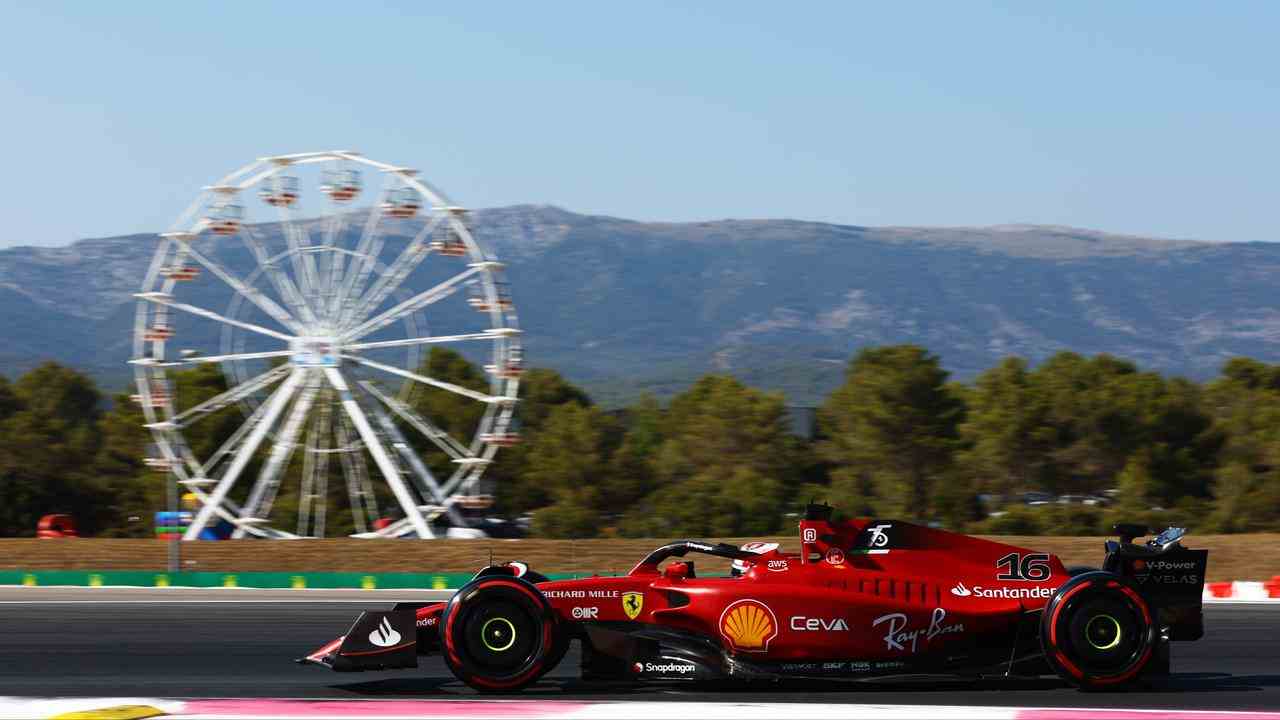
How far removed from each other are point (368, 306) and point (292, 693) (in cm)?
3097

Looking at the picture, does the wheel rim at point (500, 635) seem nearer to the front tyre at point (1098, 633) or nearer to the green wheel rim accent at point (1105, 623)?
the front tyre at point (1098, 633)

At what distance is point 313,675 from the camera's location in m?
12.1

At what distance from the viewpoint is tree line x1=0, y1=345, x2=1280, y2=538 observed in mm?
57719

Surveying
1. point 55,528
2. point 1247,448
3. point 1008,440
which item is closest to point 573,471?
point 1008,440

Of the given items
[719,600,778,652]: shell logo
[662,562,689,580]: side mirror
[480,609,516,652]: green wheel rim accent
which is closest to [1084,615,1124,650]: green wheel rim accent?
[719,600,778,652]: shell logo

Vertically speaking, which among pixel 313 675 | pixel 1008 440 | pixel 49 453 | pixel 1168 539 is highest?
pixel 1008 440

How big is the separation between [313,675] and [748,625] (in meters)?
3.68

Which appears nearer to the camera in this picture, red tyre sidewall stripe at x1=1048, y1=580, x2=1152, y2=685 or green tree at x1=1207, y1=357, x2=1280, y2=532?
red tyre sidewall stripe at x1=1048, y1=580, x2=1152, y2=685

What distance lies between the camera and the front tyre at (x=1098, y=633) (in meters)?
10.6

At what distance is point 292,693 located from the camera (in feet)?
36.2

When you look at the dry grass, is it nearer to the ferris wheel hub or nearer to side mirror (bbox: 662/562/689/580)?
the ferris wheel hub

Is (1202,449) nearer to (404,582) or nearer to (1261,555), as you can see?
(1261,555)

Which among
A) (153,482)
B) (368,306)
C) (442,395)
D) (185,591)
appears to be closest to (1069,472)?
(442,395)

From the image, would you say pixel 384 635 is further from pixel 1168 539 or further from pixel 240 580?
pixel 240 580
